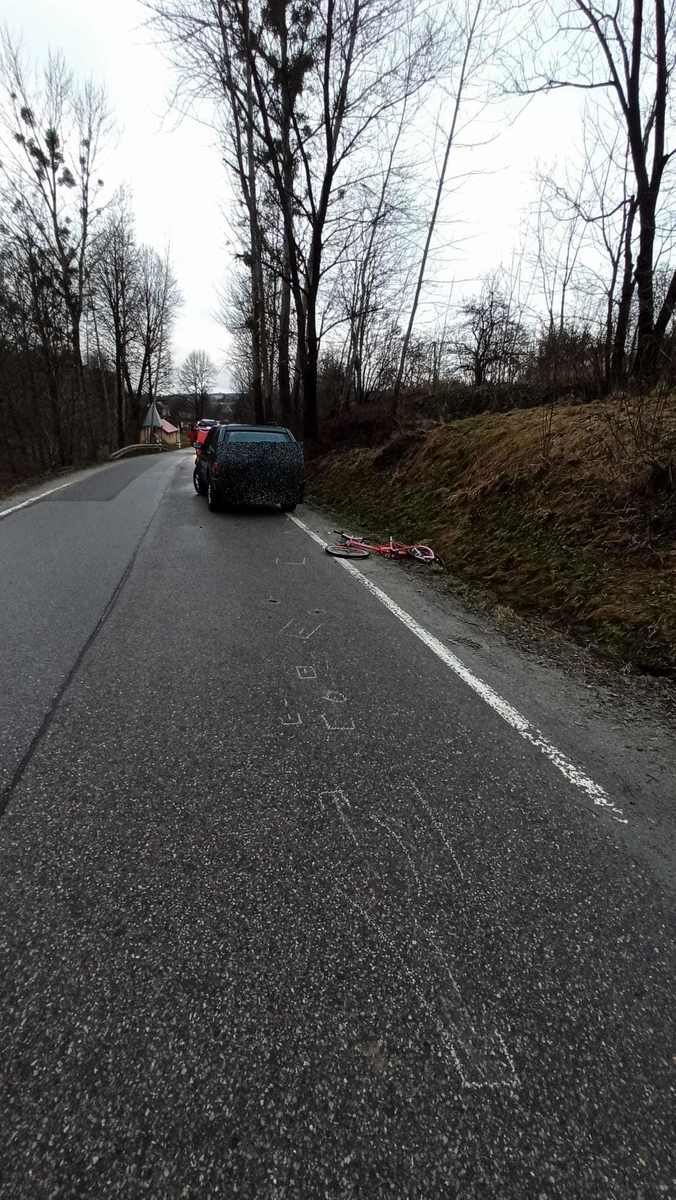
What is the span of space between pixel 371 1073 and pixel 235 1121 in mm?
344

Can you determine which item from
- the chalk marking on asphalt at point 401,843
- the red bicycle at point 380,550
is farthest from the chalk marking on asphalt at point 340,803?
the red bicycle at point 380,550

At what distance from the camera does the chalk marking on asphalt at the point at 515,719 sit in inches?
99.5

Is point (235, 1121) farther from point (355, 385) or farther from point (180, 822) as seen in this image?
point (355, 385)

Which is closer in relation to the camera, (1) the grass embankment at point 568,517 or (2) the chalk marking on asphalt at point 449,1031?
(2) the chalk marking on asphalt at point 449,1031

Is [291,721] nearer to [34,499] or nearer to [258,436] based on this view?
[258,436]

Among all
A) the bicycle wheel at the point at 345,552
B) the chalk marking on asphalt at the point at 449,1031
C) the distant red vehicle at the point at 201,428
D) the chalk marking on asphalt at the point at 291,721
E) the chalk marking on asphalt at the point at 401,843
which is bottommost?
the chalk marking on asphalt at the point at 449,1031

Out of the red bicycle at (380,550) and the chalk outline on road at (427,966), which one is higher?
the red bicycle at (380,550)

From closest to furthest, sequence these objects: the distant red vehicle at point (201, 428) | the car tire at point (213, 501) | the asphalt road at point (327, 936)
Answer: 1. the asphalt road at point (327, 936)
2. the car tire at point (213, 501)
3. the distant red vehicle at point (201, 428)

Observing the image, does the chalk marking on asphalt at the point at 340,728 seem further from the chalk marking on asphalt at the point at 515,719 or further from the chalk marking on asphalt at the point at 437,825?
the chalk marking on asphalt at the point at 515,719

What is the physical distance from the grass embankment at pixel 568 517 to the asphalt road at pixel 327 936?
1.31 m

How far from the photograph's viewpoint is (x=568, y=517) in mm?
6219

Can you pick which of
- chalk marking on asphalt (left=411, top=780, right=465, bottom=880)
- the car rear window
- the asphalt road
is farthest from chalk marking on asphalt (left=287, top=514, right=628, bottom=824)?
the car rear window

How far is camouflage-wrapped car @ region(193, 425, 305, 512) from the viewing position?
31.3 feet

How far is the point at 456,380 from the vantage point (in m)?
17.2
